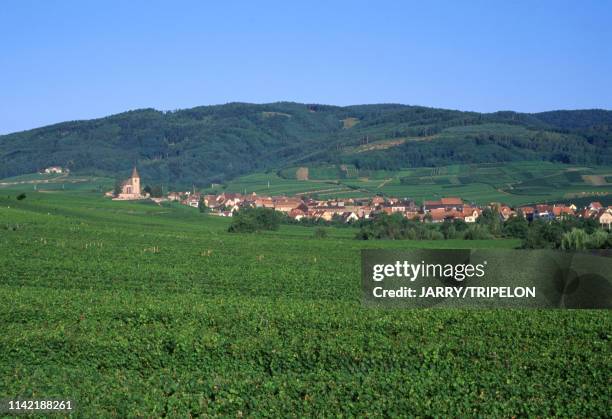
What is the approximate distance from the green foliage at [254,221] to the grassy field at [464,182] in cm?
3597

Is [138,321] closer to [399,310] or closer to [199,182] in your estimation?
[399,310]

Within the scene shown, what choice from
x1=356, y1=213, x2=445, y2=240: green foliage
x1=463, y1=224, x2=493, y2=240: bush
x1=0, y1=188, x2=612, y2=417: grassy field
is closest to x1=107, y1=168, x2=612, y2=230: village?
x1=463, y1=224, x2=493, y2=240: bush

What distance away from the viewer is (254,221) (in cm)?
6506

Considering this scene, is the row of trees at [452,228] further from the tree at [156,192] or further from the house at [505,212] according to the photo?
the tree at [156,192]

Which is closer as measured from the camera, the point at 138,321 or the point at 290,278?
the point at 138,321

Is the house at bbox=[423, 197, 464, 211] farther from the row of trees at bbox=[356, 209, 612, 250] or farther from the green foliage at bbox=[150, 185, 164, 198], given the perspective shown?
the green foliage at bbox=[150, 185, 164, 198]

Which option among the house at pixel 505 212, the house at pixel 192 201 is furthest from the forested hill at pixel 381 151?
the house at pixel 505 212

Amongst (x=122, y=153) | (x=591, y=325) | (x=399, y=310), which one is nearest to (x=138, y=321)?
(x=399, y=310)

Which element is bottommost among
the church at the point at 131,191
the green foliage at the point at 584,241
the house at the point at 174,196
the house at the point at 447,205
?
the green foliage at the point at 584,241

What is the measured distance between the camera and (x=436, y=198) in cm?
10656

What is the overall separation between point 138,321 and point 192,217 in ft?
198

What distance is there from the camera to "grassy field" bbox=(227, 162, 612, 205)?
4077 inches

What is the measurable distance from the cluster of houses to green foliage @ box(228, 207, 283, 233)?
13724 millimetres

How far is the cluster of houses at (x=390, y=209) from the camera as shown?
2960 inches
